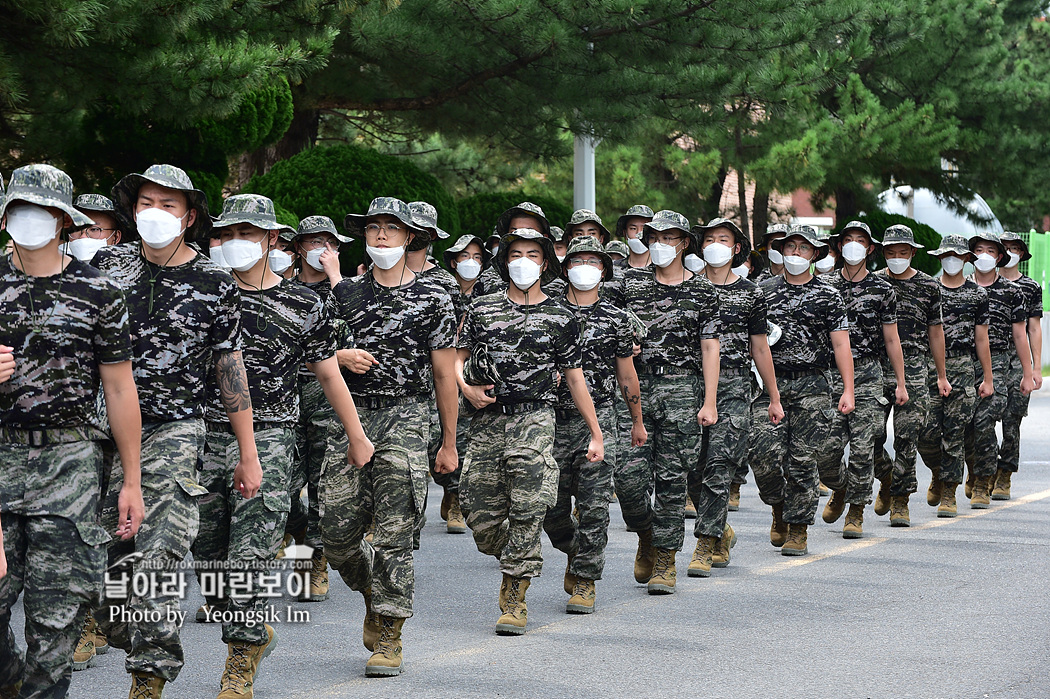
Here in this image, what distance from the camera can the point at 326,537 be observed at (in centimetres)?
652

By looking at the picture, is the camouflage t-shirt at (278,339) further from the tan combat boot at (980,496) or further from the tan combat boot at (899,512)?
the tan combat boot at (980,496)

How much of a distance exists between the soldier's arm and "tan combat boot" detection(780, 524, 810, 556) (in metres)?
5.59

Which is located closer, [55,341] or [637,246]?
[55,341]

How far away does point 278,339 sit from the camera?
20.1 ft

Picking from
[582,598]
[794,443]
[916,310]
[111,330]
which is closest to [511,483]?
[582,598]

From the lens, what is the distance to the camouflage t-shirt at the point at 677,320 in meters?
8.56

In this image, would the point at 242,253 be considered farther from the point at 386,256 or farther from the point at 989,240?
the point at 989,240

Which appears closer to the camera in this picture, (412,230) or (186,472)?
(186,472)

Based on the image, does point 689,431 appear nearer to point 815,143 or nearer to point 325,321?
point 325,321

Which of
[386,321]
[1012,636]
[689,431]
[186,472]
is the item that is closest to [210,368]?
[186,472]

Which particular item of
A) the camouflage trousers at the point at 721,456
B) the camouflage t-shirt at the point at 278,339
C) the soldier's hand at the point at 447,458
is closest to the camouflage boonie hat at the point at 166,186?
the camouflage t-shirt at the point at 278,339

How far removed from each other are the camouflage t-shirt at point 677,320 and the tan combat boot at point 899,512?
3.18m

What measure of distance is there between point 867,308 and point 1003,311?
7.94 feet

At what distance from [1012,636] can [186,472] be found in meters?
4.20
